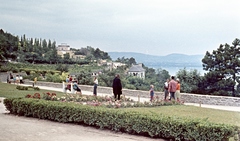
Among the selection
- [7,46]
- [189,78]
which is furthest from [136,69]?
[189,78]

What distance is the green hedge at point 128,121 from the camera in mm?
8338

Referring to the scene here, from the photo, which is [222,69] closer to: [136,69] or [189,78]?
[189,78]

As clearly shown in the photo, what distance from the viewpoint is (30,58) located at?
5850 centimetres

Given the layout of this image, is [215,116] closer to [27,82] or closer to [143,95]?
[143,95]

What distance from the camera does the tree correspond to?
29000 mm

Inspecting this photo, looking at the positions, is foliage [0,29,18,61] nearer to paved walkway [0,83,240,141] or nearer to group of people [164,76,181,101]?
group of people [164,76,181,101]

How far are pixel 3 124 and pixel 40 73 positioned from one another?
119ft

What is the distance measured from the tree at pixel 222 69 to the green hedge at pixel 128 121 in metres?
19.0

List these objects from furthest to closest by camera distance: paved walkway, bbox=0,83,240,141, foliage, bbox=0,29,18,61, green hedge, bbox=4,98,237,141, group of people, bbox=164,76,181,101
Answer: foliage, bbox=0,29,18,61 < group of people, bbox=164,76,181,101 < paved walkway, bbox=0,83,240,141 < green hedge, bbox=4,98,237,141

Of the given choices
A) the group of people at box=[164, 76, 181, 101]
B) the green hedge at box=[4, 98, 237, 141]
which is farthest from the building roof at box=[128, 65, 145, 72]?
the green hedge at box=[4, 98, 237, 141]

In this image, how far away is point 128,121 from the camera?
32.3 ft

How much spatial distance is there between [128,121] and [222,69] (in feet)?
74.2

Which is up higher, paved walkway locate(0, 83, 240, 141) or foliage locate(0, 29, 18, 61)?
foliage locate(0, 29, 18, 61)

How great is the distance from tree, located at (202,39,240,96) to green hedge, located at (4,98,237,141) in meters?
19.0
